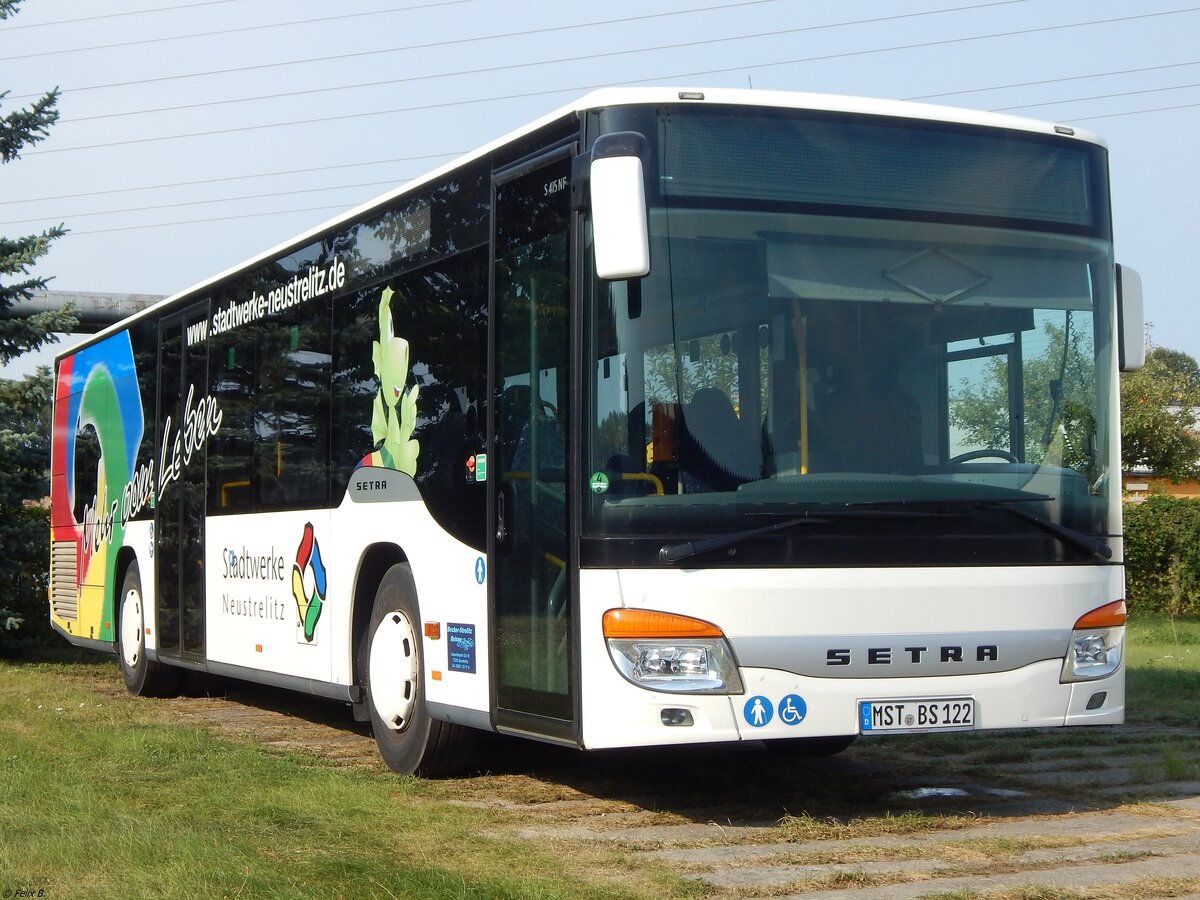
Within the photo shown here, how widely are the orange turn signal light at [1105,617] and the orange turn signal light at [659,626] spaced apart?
1799 millimetres

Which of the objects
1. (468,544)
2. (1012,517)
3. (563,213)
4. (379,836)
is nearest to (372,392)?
(468,544)

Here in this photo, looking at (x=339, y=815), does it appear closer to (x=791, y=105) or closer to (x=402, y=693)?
(x=402, y=693)

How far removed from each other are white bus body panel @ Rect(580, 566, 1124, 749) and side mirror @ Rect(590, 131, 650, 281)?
127cm

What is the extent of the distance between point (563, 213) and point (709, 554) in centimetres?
172

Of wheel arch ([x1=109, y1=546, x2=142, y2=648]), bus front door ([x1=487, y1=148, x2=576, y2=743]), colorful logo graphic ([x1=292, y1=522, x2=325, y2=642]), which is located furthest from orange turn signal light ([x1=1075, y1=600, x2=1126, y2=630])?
wheel arch ([x1=109, y1=546, x2=142, y2=648])

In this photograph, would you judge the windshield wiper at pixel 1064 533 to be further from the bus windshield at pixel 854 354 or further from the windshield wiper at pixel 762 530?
the windshield wiper at pixel 762 530

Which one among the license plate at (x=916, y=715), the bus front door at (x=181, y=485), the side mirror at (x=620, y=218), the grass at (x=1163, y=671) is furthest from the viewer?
the bus front door at (x=181, y=485)

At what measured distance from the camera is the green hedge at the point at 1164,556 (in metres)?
24.3

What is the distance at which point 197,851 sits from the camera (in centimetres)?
621

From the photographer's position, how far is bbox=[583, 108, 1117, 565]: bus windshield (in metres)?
6.77

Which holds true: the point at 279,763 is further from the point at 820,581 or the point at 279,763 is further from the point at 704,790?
the point at 820,581

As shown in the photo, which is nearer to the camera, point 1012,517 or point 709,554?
point 709,554

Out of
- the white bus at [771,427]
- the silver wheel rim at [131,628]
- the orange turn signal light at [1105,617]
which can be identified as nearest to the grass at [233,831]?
the white bus at [771,427]

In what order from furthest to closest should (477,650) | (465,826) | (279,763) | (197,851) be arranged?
(279,763) → (477,650) → (465,826) → (197,851)
